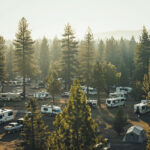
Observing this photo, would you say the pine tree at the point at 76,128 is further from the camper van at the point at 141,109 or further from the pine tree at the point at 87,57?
the pine tree at the point at 87,57

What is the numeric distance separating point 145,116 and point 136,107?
6.54 ft

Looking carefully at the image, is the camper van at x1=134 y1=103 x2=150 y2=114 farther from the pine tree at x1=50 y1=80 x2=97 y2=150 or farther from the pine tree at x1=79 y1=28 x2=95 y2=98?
the pine tree at x1=50 y1=80 x2=97 y2=150

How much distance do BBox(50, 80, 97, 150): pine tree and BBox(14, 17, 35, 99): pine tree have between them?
37051 mm

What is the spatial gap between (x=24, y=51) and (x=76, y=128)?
39411 mm

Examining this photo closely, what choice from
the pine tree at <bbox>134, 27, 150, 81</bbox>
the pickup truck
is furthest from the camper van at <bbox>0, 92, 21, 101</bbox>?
the pine tree at <bbox>134, 27, 150, 81</bbox>

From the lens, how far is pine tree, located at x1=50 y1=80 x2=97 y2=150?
1319cm

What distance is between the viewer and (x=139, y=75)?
54.8 meters

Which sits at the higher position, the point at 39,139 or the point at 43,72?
the point at 43,72

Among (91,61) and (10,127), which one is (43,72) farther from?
(10,127)

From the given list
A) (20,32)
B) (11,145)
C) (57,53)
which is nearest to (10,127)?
(11,145)

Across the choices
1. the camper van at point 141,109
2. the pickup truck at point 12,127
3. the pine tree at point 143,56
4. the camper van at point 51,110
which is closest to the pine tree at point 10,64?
the camper van at point 51,110

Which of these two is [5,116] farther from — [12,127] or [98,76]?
[98,76]

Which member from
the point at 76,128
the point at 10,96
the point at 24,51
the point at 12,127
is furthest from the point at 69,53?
the point at 76,128

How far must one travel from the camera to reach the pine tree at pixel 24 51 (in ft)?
163
